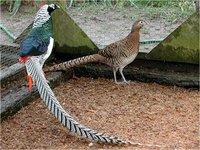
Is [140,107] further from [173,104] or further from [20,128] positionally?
[20,128]

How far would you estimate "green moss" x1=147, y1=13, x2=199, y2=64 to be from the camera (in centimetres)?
452

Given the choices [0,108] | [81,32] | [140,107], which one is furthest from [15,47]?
[140,107]

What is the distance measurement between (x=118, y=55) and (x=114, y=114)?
0.78 meters

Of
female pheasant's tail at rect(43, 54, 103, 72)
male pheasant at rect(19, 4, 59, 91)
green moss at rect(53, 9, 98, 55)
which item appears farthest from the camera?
green moss at rect(53, 9, 98, 55)

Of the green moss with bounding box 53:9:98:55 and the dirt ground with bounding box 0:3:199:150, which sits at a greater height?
the green moss with bounding box 53:9:98:55

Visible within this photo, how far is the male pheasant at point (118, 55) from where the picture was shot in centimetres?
467

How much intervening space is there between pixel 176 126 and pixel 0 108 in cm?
142

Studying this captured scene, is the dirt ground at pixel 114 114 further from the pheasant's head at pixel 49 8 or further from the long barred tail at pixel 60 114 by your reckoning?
the pheasant's head at pixel 49 8

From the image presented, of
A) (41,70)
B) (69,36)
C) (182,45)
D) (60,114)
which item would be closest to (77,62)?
(69,36)

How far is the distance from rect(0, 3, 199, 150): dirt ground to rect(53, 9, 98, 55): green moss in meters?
0.27

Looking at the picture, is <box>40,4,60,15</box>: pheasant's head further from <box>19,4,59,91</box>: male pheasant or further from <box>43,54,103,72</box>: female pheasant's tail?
<box>43,54,103,72</box>: female pheasant's tail

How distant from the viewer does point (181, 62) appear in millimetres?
4711

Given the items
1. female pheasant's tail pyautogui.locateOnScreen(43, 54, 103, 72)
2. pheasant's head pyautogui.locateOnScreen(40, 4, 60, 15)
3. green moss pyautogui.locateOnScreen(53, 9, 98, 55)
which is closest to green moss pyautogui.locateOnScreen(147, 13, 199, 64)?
female pheasant's tail pyautogui.locateOnScreen(43, 54, 103, 72)

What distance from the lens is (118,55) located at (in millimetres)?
4684
